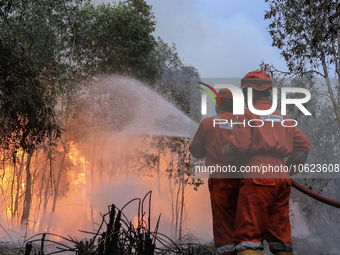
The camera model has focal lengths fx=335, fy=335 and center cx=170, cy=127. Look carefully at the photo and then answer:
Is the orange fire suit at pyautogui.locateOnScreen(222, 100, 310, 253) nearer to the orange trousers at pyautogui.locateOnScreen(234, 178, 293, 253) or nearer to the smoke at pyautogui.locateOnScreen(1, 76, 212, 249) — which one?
the orange trousers at pyautogui.locateOnScreen(234, 178, 293, 253)

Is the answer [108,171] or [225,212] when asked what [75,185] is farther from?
[225,212]

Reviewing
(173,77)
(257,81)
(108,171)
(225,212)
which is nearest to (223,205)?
(225,212)

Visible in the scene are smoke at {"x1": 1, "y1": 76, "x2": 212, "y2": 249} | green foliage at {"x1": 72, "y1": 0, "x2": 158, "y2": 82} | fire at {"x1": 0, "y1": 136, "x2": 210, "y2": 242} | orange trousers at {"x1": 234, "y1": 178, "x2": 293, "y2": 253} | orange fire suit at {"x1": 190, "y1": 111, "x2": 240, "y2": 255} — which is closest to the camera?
orange trousers at {"x1": 234, "y1": 178, "x2": 293, "y2": 253}

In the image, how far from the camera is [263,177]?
307 cm

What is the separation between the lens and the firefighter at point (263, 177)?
301 centimetres

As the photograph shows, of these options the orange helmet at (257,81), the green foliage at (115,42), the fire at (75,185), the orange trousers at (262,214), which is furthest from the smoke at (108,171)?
the orange trousers at (262,214)

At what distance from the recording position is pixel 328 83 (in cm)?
1055

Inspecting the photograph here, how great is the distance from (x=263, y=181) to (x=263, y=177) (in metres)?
0.04

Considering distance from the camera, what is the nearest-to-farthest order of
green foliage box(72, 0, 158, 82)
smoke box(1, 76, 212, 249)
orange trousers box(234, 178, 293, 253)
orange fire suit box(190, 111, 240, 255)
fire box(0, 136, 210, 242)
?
orange trousers box(234, 178, 293, 253) < orange fire suit box(190, 111, 240, 255) < green foliage box(72, 0, 158, 82) < smoke box(1, 76, 212, 249) < fire box(0, 136, 210, 242)

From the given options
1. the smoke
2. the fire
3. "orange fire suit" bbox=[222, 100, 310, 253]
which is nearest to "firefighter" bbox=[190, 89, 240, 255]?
"orange fire suit" bbox=[222, 100, 310, 253]

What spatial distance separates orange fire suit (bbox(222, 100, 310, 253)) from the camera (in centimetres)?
301

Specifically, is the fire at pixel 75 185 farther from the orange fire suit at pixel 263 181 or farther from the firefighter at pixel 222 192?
the orange fire suit at pixel 263 181

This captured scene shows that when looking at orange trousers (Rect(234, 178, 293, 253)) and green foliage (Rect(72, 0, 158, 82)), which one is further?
green foliage (Rect(72, 0, 158, 82))

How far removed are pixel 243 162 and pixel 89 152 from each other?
12.4 m
